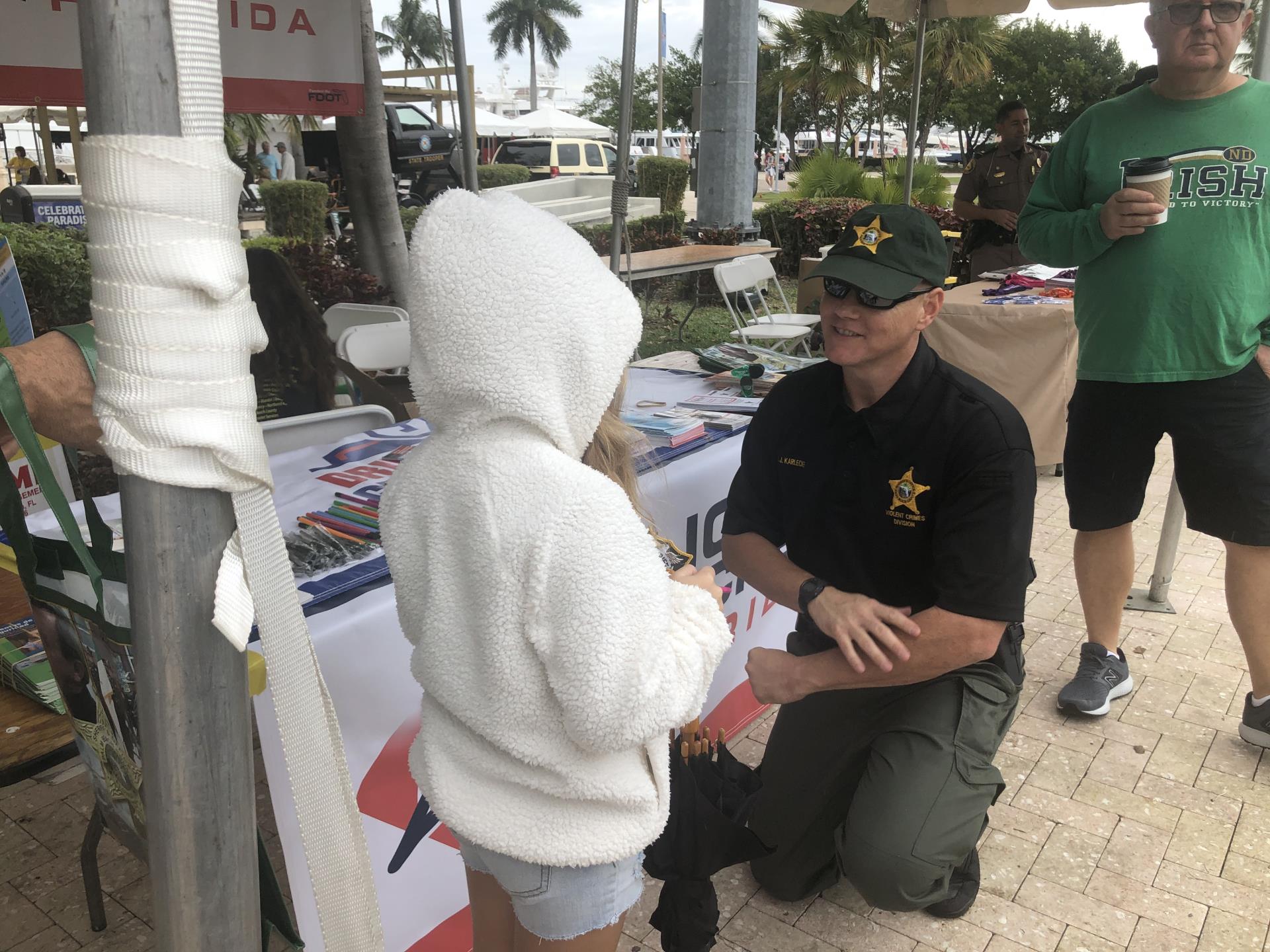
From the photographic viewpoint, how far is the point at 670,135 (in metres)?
46.0

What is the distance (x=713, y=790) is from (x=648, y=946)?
2.14 ft

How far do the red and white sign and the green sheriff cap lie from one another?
2752 mm

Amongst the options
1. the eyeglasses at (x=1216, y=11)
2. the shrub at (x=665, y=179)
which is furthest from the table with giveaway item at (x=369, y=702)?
the shrub at (x=665, y=179)

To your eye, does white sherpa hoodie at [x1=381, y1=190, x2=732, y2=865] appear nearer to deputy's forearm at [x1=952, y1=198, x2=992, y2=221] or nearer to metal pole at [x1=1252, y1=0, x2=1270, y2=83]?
metal pole at [x1=1252, y1=0, x2=1270, y2=83]

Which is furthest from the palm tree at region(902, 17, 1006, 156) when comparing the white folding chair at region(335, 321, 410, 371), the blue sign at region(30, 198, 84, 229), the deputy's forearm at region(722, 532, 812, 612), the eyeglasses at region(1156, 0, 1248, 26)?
the deputy's forearm at region(722, 532, 812, 612)

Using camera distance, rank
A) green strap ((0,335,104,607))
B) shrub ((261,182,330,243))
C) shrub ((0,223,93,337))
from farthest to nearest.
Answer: shrub ((261,182,330,243)) < shrub ((0,223,93,337)) < green strap ((0,335,104,607))

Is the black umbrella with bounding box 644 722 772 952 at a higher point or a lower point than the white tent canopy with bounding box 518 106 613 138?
lower

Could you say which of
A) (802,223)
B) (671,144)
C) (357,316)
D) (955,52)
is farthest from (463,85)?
(671,144)

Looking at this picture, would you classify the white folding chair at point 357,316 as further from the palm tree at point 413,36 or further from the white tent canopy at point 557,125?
the palm tree at point 413,36

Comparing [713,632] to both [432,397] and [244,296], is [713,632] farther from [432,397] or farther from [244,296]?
[244,296]

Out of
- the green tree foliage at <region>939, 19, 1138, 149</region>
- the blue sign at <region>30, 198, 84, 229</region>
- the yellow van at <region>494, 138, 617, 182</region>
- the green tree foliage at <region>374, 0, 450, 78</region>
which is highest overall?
the green tree foliage at <region>374, 0, 450, 78</region>

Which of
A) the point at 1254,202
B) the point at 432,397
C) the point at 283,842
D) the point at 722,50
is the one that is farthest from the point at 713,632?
→ the point at 722,50

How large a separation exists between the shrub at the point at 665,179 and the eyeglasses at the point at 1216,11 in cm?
1322

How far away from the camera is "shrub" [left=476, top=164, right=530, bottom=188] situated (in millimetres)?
19203
